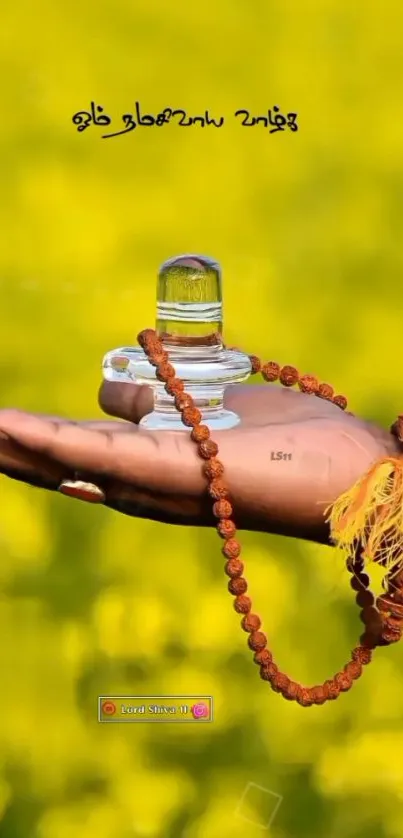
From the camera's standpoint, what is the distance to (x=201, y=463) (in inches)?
31.6

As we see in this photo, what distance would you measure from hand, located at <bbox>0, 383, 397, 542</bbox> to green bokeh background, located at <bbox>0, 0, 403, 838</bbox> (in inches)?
3.1

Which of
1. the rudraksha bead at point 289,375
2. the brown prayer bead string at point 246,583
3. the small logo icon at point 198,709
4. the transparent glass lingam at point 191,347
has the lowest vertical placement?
the small logo icon at point 198,709

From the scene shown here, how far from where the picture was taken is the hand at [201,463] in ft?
2.58

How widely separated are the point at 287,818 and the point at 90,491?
0.38 metres

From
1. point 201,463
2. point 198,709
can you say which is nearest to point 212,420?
point 201,463

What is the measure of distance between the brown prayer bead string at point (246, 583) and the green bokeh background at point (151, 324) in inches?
0.8

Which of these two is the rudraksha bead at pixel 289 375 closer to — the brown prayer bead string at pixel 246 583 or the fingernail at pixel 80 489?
the brown prayer bead string at pixel 246 583

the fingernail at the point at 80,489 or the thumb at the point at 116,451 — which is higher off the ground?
the thumb at the point at 116,451

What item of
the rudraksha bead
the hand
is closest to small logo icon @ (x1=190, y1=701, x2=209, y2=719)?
the hand

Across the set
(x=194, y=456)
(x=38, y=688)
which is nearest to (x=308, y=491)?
(x=194, y=456)

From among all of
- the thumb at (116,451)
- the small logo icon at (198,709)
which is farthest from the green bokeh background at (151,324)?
the thumb at (116,451)

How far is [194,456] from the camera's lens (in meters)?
0.80

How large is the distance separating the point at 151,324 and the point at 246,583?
0.77 feet

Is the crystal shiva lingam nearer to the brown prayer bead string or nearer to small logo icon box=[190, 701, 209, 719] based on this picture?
the brown prayer bead string
